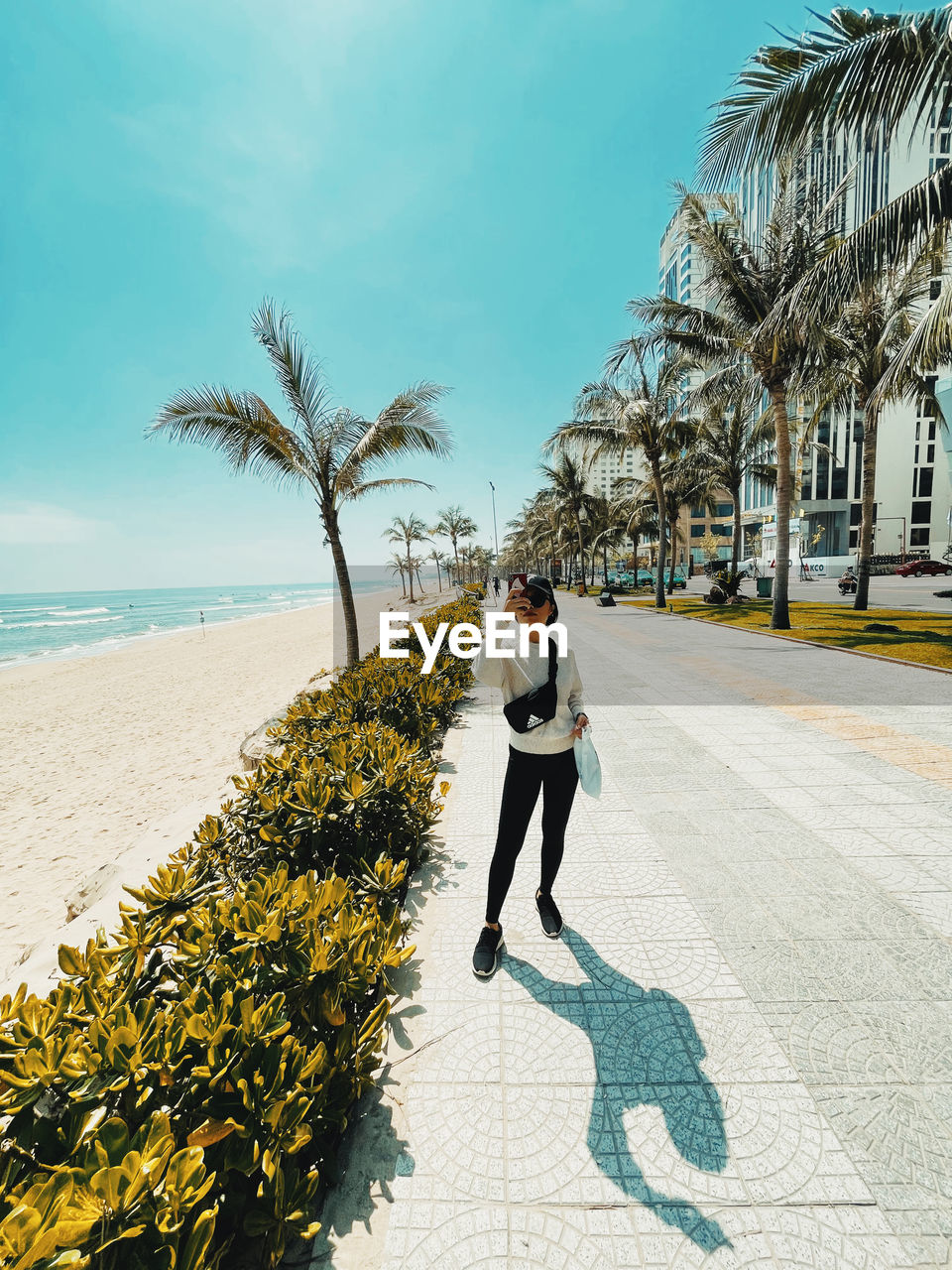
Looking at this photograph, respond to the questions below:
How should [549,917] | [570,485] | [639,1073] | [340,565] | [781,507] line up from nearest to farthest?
[639,1073], [549,917], [340,565], [781,507], [570,485]

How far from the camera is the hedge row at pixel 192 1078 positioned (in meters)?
1.19

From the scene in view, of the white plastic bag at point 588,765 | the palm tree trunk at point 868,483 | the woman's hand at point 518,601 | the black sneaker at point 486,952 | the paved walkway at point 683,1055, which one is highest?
the palm tree trunk at point 868,483

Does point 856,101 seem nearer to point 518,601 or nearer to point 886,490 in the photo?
point 518,601

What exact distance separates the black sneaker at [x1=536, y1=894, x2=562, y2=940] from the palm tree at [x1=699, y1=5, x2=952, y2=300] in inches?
414

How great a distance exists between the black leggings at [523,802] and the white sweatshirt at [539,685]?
6 cm

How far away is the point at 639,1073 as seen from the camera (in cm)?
215

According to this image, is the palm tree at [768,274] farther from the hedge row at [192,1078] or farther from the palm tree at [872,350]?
the hedge row at [192,1078]

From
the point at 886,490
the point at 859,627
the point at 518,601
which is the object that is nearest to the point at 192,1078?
the point at 518,601

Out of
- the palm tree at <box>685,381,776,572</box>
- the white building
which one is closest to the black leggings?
the palm tree at <box>685,381,776,572</box>

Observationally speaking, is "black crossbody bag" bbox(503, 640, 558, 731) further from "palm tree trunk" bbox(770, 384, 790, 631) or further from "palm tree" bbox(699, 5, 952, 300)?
"palm tree trunk" bbox(770, 384, 790, 631)

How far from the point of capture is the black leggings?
2.79m

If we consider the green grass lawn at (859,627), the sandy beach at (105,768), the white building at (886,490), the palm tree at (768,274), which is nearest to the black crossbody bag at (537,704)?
the sandy beach at (105,768)

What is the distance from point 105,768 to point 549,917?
29.8 ft

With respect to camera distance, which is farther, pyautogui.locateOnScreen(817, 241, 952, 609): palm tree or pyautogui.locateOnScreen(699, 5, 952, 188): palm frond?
pyautogui.locateOnScreen(817, 241, 952, 609): palm tree
